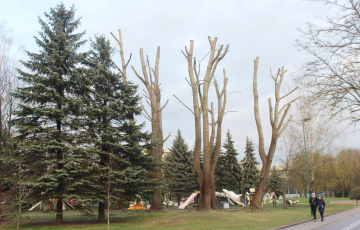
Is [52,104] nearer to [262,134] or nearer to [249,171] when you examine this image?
[262,134]

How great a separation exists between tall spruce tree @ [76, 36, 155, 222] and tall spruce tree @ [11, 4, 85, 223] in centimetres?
93

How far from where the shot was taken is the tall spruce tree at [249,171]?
4025cm

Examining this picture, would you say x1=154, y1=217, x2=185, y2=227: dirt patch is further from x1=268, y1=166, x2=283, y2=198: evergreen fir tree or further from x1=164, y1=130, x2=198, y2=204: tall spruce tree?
x1=268, y1=166, x2=283, y2=198: evergreen fir tree

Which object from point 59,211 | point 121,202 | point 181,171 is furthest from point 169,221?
point 181,171

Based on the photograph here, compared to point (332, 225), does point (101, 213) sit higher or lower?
higher

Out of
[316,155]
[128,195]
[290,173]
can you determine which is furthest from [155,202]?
[316,155]

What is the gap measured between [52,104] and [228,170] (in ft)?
93.1

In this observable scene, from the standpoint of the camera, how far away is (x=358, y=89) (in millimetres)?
7148

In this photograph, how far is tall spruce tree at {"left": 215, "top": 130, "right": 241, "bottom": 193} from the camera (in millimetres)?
39312

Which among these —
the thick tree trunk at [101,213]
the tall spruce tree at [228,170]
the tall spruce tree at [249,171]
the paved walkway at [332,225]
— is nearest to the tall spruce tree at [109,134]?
the thick tree trunk at [101,213]

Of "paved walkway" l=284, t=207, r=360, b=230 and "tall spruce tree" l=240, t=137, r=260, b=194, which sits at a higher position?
"tall spruce tree" l=240, t=137, r=260, b=194

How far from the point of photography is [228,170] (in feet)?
131

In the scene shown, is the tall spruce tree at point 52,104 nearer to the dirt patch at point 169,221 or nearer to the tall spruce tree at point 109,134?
the tall spruce tree at point 109,134

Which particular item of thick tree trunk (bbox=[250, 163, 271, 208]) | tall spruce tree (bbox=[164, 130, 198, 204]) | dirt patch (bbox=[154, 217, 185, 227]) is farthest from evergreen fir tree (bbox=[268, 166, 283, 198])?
dirt patch (bbox=[154, 217, 185, 227])
